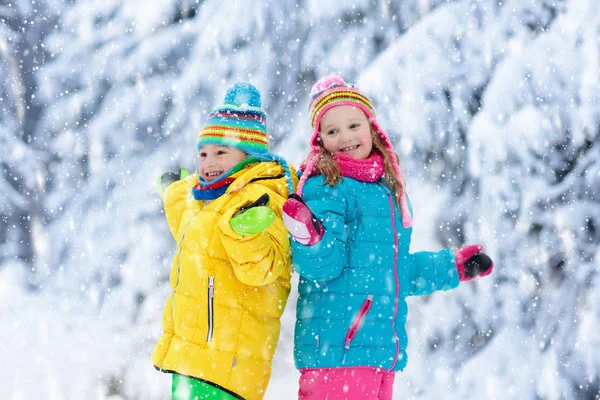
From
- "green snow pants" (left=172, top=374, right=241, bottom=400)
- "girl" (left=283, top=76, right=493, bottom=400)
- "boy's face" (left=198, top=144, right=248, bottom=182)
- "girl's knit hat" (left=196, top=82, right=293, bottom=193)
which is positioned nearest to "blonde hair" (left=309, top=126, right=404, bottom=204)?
"girl" (left=283, top=76, right=493, bottom=400)

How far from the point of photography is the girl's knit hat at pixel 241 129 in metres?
2.71

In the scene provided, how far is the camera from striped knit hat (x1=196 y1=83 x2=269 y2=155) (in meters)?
2.71

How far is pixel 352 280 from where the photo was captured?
2492mm

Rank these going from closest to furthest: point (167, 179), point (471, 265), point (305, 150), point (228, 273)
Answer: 1. point (228, 273)
2. point (471, 265)
3. point (167, 179)
4. point (305, 150)

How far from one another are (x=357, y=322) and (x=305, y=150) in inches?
102

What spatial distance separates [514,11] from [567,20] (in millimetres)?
410

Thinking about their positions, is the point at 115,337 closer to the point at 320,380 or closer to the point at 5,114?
the point at 5,114

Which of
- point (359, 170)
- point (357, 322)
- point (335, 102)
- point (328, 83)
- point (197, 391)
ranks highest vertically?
point (328, 83)

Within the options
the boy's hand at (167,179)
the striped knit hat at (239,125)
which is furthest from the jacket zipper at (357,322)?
the boy's hand at (167,179)

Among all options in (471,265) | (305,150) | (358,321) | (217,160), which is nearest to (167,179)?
(217,160)

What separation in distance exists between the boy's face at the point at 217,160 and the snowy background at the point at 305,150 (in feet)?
7.16

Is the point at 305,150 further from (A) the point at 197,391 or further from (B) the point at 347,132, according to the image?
(A) the point at 197,391

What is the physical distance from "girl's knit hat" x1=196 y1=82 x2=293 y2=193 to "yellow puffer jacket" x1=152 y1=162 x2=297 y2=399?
3.6 inches

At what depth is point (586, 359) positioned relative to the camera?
4.34m
